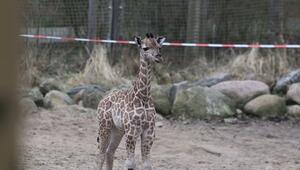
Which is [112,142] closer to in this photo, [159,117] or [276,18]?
[159,117]

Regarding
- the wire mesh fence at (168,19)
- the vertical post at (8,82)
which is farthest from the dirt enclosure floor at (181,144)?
the vertical post at (8,82)

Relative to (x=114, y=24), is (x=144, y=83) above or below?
below

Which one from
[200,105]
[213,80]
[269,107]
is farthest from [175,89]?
[269,107]

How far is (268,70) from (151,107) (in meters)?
7.21

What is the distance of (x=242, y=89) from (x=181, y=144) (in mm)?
2655

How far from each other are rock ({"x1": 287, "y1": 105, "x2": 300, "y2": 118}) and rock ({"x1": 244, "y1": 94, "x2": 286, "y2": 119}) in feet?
0.29

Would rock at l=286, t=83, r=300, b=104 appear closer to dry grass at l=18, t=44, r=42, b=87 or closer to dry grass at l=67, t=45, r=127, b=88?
dry grass at l=67, t=45, r=127, b=88

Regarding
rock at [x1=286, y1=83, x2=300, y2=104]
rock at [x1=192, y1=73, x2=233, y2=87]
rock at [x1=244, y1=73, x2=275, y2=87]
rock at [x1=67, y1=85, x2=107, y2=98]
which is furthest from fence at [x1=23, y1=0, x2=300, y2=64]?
rock at [x1=286, y1=83, x2=300, y2=104]

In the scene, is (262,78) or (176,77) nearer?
(262,78)

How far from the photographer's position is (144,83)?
606cm

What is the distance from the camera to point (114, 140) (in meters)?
6.40

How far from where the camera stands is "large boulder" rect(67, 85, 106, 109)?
11281 mm

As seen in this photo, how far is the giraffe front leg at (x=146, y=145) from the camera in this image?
230 inches

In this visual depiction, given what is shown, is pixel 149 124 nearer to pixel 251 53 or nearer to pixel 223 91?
pixel 223 91
